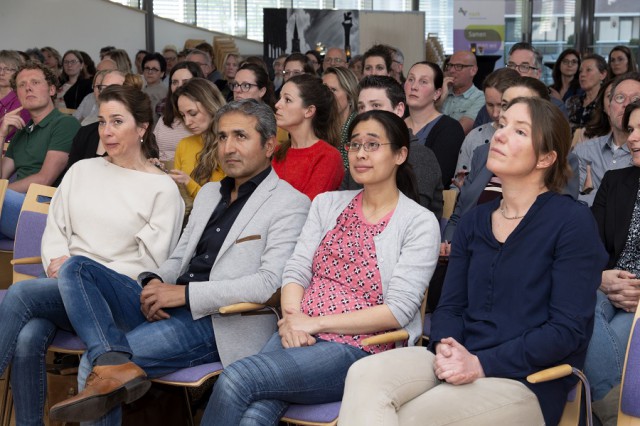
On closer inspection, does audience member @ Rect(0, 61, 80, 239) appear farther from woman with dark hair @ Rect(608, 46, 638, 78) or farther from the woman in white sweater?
woman with dark hair @ Rect(608, 46, 638, 78)

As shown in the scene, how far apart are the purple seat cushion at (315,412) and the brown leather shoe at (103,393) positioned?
1.62 feet

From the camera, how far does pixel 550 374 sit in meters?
2.14

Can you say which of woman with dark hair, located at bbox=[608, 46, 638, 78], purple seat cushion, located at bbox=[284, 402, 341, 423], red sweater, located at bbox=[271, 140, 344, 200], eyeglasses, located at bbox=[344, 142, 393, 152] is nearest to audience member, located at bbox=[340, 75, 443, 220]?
red sweater, located at bbox=[271, 140, 344, 200]

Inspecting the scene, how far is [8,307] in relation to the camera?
117 inches

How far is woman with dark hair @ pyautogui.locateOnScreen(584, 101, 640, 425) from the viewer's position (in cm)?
268

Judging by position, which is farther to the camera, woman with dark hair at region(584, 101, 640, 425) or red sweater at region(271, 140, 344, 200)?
red sweater at region(271, 140, 344, 200)

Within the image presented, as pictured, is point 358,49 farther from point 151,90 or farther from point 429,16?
point 151,90

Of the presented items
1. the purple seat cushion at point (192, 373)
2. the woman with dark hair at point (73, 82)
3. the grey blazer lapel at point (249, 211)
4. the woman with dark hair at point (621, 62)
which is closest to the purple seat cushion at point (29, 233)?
the grey blazer lapel at point (249, 211)

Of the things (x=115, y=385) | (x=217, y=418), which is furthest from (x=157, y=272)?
(x=217, y=418)

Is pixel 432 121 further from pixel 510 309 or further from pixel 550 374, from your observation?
pixel 550 374

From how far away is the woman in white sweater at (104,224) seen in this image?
9.73 ft

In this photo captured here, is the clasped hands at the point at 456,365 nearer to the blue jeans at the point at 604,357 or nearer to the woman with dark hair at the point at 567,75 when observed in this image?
the blue jeans at the point at 604,357

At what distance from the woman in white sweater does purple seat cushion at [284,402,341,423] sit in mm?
988

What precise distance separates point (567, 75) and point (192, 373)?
5622 millimetres
